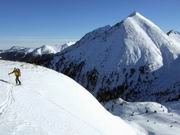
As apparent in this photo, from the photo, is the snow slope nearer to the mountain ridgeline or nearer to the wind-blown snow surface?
the wind-blown snow surface

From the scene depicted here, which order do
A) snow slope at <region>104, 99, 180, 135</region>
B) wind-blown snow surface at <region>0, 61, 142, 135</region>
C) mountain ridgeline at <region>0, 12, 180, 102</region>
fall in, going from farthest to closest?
mountain ridgeline at <region>0, 12, 180, 102</region>
snow slope at <region>104, 99, 180, 135</region>
wind-blown snow surface at <region>0, 61, 142, 135</region>

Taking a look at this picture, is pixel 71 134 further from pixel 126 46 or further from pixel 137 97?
pixel 126 46

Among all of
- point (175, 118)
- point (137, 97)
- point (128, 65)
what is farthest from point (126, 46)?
point (175, 118)

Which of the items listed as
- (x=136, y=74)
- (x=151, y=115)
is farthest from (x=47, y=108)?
(x=136, y=74)

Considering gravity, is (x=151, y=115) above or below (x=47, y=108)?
below

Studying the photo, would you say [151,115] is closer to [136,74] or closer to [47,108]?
[47,108]

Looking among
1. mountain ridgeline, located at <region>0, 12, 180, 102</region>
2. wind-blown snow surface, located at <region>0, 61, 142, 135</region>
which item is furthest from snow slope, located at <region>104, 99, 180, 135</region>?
mountain ridgeline, located at <region>0, 12, 180, 102</region>

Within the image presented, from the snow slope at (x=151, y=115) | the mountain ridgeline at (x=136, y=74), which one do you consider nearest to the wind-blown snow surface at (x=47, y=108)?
the snow slope at (x=151, y=115)
